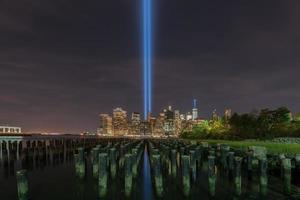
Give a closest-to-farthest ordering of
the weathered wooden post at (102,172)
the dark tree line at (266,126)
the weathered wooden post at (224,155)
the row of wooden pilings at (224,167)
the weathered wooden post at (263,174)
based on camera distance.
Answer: the weathered wooden post at (102,172) → the row of wooden pilings at (224,167) → the weathered wooden post at (263,174) → the weathered wooden post at (224,155) → the dark tree line at (266,126)

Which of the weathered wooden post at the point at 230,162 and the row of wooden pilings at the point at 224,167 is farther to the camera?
the weathered wooden post at the point at 230,162

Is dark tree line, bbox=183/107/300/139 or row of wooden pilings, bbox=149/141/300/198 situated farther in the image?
dark tree line, bbox=183/107/300/139

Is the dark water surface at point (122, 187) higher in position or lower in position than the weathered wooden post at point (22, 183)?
lower

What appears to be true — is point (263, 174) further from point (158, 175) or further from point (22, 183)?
point (22, 183)

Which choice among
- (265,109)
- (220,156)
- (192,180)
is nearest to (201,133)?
(265,109)

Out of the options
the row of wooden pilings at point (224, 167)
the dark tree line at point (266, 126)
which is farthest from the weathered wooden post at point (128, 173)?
the dark tree line at point (266, 126)

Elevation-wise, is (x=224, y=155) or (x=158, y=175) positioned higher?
(x=158, y=175)

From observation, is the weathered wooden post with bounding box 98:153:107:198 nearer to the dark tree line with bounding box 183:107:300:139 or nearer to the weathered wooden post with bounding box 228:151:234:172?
the weathered wooden post with bounding box 228:151:234:172

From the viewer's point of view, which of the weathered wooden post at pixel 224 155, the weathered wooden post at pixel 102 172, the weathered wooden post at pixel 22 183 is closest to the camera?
the weathered wooden post at pixel 22 183

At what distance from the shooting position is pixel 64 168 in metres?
35.6

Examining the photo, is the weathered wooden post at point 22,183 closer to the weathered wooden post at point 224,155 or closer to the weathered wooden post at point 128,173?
the weathered wooden post at point 128,173

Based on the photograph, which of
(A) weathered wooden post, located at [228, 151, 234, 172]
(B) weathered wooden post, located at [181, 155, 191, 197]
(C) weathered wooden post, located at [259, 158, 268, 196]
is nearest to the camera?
(B) weathered wooden post, located at [181, 155, 191, 197]

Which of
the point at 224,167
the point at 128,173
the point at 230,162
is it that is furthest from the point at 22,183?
the point at 224,167

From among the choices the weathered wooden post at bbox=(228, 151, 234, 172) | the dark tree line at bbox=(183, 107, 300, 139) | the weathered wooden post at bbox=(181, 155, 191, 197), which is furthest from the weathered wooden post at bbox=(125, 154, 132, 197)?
the dark tree line at bbox=(183, 107, 300, 139)
